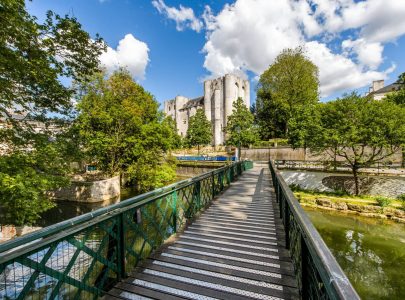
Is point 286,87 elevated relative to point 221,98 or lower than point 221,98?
lower

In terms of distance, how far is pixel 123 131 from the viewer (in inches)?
738

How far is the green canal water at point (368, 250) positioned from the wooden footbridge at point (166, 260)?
5.82 m

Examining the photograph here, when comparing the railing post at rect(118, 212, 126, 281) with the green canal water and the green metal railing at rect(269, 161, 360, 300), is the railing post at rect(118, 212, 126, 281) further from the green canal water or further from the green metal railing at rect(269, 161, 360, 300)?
the green canal water

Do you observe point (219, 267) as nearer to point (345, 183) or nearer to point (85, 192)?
point (85, 192)

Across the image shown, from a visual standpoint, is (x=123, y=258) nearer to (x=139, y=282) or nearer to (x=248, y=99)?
(x=139, y=282)

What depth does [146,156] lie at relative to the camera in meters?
18.1

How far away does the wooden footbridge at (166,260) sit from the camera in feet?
6.45

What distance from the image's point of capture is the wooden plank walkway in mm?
2795

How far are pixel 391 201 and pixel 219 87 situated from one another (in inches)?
1711

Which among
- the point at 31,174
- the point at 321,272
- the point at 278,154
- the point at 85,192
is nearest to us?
the point at 321,272

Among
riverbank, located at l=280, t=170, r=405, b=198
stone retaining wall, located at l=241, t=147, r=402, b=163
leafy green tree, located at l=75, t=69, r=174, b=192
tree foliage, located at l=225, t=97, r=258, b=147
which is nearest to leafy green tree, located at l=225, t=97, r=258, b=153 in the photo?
tree foliage, located at l=225, t=97, r=258, b=147

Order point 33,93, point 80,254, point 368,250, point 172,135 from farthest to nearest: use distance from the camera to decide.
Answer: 1. point 172,135
2. point 368,250
3. point 33,93
4. point 80,254

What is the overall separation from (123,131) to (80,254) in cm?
1719

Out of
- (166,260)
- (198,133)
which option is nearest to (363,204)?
(166,260)
